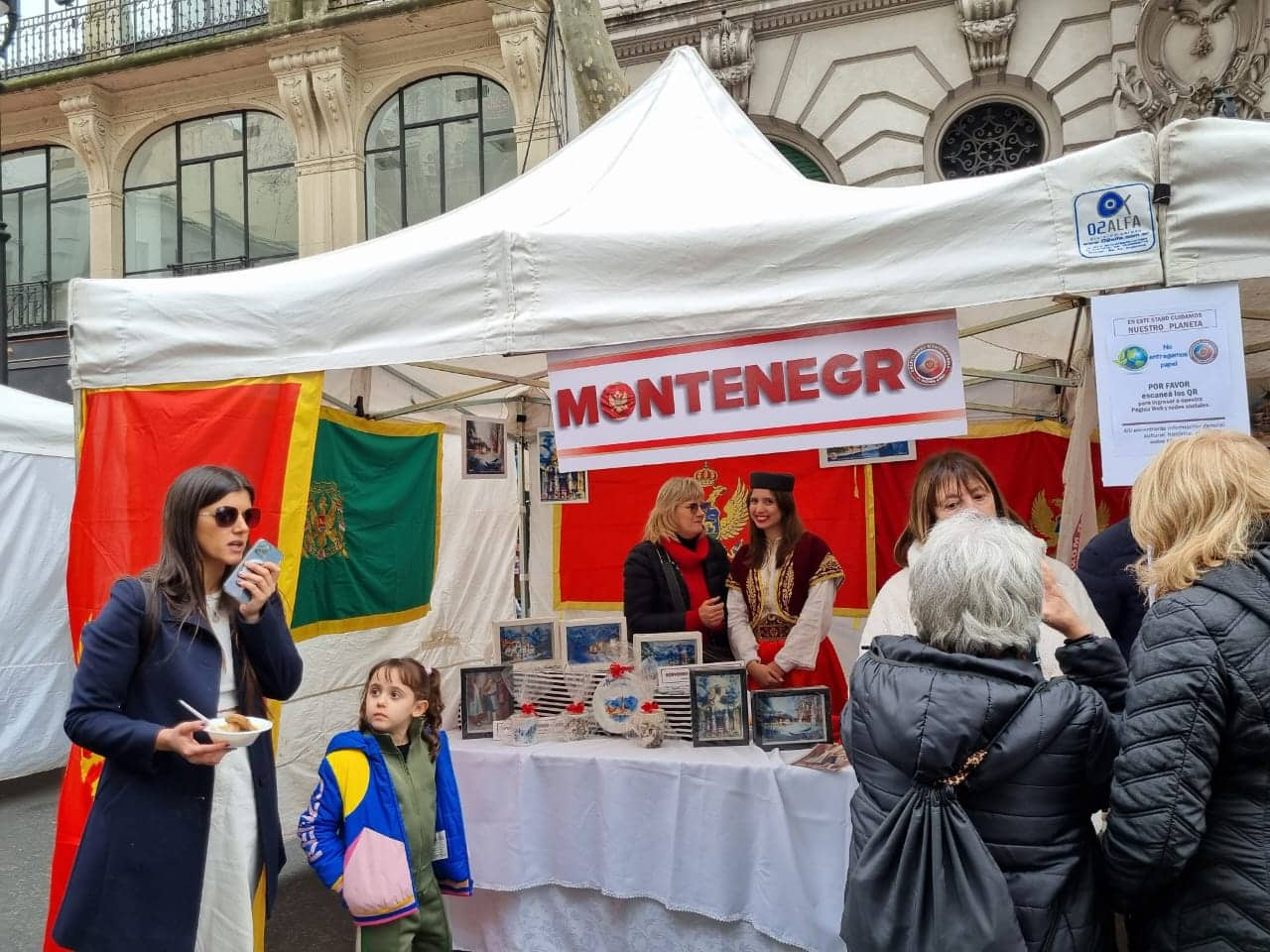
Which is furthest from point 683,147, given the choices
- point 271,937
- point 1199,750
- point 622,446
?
point 271,937

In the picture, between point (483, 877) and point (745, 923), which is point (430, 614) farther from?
point (745, 923)

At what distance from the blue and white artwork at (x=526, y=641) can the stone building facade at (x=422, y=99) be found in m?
6.35

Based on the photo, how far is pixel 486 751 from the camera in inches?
139

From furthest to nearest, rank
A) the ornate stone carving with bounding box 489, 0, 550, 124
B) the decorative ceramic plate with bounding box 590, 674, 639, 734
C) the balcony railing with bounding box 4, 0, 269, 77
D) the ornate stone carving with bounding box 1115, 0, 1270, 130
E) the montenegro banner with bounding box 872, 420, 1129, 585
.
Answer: the balcony railing with bounding box 4, 0, 269, 77 < the ornate stone carving with bounding box 489, 0, 550, 124 < the ornate stone carving with bounding box 1115, 0, 1270, 130 < the montenegro banner with bounding box 872, 420, 1129, 585 < the decorative ceramic plate with bounding box 590, 674, 639, 734

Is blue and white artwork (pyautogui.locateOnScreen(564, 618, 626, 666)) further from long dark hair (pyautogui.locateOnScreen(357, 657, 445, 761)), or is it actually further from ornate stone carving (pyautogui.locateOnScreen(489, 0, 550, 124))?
ornate stone carving (pyautogui.locateOnScreen(489, 0, 550, 124))

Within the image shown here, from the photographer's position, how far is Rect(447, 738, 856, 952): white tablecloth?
3.14 meters

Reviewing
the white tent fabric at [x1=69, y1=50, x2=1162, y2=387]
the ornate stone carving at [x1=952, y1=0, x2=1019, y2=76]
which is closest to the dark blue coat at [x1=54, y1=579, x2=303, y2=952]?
the white tent fabric at [x1=69, y1=50, x2=1162, y2=387]

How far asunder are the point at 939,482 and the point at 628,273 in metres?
1.16

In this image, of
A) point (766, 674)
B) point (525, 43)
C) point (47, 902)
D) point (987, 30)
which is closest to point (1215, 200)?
point (766, 674)

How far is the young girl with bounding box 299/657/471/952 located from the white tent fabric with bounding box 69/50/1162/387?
43.1 inches

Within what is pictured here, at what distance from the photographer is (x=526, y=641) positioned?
4051mm

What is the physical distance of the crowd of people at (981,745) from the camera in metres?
1.61

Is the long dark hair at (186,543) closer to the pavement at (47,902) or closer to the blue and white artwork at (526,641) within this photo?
the blue and white artwork at (526,641)

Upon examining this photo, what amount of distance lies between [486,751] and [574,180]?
7.07 feet
